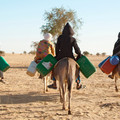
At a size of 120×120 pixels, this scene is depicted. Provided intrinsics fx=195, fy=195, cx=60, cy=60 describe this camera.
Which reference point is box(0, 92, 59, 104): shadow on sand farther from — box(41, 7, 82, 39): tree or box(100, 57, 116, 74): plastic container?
box(41, 7, 82, 39): tree

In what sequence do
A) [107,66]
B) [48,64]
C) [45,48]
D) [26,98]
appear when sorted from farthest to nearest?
1. [45,48]
2. [26,98]
3. [107,66]
4. [48,64]

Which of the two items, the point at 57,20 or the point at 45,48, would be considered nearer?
the point at 45,48

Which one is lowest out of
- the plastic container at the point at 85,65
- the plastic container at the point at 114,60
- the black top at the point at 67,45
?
the plastic container at the point at 85,65

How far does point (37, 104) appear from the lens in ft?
24.4

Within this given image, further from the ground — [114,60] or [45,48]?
[45,48]

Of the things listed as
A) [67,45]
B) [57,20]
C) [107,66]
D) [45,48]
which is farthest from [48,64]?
[57,20]

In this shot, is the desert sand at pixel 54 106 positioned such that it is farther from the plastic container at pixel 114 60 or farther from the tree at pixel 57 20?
the tree at pixel 57 20

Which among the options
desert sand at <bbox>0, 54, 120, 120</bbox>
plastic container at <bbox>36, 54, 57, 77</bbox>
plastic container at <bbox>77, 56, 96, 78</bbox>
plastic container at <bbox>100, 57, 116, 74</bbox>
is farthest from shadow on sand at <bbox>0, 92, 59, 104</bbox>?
plastic container at <bbox>100, 57, 116, 74</bbox>

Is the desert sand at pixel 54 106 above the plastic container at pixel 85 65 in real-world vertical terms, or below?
below

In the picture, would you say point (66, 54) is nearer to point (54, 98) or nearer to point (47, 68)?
point (47, 68)

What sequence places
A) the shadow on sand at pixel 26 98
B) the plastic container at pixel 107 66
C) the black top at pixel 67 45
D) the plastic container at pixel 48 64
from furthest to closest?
the plastic container at pixel 107 66 < the shadow on sand at pixel 26 98 < the plastic container at pixel 48 64 < the black top at pixel 67 45

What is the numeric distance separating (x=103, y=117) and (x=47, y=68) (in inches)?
102

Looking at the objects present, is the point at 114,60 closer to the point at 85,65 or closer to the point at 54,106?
the point at 85,65

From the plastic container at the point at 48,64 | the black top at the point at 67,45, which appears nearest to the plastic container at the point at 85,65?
the black top at the point at 67,45
